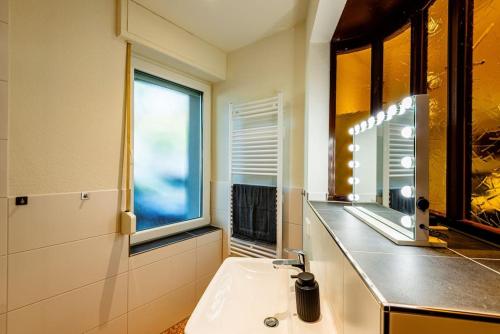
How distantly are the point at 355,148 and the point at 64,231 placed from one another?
162 cm

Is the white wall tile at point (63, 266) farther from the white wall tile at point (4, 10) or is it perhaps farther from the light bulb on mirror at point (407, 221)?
the light bulb on mirror at point (407, 221)

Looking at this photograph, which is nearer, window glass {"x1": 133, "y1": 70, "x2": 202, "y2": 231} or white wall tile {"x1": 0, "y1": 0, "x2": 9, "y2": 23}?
white wall tile {"x1": 0, "y1": 0, "x2": 9, "y2": 23}

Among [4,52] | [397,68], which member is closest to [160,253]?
[4,52]

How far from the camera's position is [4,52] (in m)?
1.02

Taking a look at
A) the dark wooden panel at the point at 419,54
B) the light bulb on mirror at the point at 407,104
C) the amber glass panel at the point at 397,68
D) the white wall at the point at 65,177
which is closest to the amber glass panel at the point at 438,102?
the dark wooden panel at the point at 419,54

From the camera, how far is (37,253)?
1114 mm

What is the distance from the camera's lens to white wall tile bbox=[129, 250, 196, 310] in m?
1.49

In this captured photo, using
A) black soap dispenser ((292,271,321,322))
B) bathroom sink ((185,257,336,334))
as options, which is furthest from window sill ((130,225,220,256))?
black soap dispenser ((292,271,321,322))

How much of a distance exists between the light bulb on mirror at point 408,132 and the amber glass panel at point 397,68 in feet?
1.87

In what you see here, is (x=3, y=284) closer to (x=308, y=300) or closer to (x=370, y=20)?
(x=308, y=300)

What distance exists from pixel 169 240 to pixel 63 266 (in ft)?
2.23

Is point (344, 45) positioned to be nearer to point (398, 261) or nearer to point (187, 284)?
point (398, 261)

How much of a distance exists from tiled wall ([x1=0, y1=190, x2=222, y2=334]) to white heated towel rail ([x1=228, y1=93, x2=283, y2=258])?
644mm

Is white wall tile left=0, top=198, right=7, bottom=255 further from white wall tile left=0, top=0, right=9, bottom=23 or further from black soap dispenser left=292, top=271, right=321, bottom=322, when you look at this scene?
black soap dispenser left=292, top=271, right=321, bottom=322
